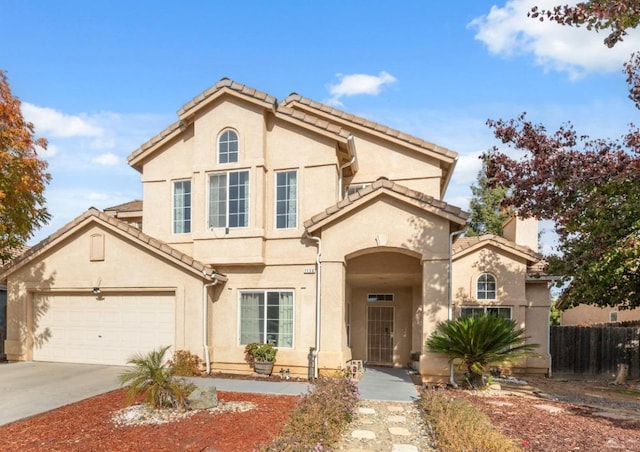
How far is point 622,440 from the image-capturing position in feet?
24.4

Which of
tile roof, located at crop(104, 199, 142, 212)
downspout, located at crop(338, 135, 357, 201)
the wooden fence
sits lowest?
the wooden fence

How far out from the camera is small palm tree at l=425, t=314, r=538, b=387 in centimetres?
1118

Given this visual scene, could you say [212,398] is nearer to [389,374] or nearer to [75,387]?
[75,387]

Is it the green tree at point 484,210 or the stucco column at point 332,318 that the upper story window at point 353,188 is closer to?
the stucco column at point 332,318

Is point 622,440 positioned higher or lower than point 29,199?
lower

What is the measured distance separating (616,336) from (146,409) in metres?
18.0

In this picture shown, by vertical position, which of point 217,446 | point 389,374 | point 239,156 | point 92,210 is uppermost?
point 239,156

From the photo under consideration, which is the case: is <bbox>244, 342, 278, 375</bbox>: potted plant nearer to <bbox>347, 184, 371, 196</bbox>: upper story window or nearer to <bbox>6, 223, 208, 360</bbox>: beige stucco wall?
<bbox>6, 223, 208, 360</bbox>: beige stucco wall

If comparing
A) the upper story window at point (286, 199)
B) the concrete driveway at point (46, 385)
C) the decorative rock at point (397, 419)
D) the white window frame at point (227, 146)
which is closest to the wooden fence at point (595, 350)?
the decorative rock at point (397, 419)

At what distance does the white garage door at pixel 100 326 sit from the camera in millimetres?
13789

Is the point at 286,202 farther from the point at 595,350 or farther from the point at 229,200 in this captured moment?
the point at 595,350

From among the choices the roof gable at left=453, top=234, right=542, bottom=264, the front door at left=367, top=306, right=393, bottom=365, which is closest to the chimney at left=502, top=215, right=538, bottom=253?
the roof gable at left=453, top=234, right=542, bottom=264

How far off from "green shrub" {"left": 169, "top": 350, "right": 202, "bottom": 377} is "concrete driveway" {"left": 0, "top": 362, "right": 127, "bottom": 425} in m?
1.69

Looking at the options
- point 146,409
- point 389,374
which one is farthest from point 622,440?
point 146,409
